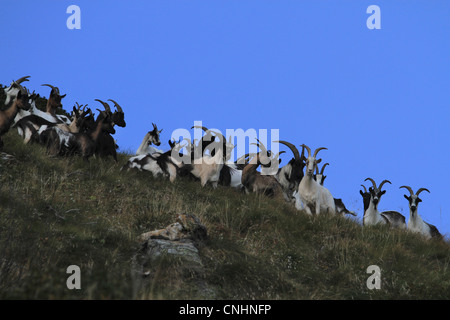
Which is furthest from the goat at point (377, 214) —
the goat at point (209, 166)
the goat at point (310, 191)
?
the goat at point (209, 166)

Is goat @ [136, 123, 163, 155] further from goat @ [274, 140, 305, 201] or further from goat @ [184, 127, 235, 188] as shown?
goat @ [274, 140, 305, 201]

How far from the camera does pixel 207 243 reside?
1045 centimetres

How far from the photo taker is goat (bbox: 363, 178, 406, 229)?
17.0 m

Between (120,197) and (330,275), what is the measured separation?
5.22 m

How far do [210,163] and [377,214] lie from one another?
5363 millimetres

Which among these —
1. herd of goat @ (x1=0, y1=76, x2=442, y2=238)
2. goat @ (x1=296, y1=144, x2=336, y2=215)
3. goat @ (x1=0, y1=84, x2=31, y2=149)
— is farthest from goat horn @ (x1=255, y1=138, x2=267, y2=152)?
goat @ (x1=0, y1=84, x2=31, y2=149)

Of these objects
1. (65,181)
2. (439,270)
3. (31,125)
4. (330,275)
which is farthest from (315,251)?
(31,125)

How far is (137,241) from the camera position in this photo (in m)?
10.2

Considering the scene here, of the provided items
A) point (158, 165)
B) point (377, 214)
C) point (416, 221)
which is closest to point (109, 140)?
point (158, 165)

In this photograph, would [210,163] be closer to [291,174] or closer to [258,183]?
[258,183]

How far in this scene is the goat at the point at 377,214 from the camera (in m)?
17.0

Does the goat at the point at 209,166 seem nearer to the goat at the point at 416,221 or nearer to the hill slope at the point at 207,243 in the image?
the hill slope at the point at 207,243
